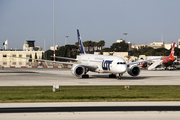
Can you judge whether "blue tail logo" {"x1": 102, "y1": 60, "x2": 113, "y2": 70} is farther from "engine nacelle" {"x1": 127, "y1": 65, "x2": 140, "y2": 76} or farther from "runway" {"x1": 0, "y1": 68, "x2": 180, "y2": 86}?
"engine nacelle" {"x1": 127, "y1": 65, "x2": 140, "y2": 76}

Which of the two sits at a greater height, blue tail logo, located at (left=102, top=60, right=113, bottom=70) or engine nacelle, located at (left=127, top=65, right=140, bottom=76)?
blue tail logo, located at (left=102, top=60, right=113, bottom=70)

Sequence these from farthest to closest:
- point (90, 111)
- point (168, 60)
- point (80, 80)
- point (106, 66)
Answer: point (168, 60) → point (106, 66) → point (80, 80) → point (90, 111)

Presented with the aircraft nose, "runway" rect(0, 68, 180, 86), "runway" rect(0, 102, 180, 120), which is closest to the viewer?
"runway" rect(0, 102, 180, 120)

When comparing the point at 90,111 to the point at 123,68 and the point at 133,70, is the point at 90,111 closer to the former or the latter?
the point at 123,68

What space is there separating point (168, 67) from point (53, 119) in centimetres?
7910

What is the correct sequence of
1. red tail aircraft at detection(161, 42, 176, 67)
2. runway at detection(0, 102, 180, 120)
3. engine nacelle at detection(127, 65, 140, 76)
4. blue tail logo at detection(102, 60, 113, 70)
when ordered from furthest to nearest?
red tail aircraft at detection(161, 42, 176, 67) < engine nacelle at detection(127, 65, 140, 76) < blue tail logo at detection(102, 60, 113, 70) < runway at detection(0, 102, 180, 120)

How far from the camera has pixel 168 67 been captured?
89875mm

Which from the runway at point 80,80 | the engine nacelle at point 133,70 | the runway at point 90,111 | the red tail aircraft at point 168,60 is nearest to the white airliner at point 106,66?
the engine nacelle at point 133,70

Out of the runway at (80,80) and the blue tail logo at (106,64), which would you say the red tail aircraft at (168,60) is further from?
the blue tail logo at (106,64)

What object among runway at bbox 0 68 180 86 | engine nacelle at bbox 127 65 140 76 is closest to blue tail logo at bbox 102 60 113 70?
runway at bbox 0 68 180 86

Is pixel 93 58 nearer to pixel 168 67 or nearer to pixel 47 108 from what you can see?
pixel 47 108

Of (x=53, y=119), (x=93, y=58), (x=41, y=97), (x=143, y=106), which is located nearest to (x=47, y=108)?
(x=53, y=119)

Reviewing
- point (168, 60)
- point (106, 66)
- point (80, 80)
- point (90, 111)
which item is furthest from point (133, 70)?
point (168, 60)

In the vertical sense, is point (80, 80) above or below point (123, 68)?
below
